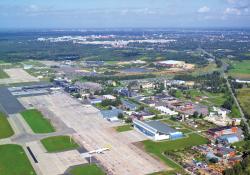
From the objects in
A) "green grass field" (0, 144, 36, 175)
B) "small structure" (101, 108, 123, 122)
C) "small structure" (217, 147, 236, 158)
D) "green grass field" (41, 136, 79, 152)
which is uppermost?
"small structure" (101, 108, 123, 122)

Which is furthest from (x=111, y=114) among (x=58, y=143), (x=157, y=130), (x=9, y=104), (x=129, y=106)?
(x=9, y=104)

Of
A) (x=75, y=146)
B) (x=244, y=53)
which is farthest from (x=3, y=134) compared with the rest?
(x=244, y=53)

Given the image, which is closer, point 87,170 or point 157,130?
point 87,170

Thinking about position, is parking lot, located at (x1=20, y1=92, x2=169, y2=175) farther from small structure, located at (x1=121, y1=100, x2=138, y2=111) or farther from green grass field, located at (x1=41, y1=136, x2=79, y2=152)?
small structure, located at (x1=121, y1=100, x2=138, y2=111)

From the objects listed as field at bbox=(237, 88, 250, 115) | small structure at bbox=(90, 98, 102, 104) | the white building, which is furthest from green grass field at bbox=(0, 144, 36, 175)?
field at bbox=(237, 88, 250, 115)

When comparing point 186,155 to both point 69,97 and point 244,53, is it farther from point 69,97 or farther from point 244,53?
point 244,53

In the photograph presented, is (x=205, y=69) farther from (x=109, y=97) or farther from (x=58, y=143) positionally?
(x=58, y=143)
